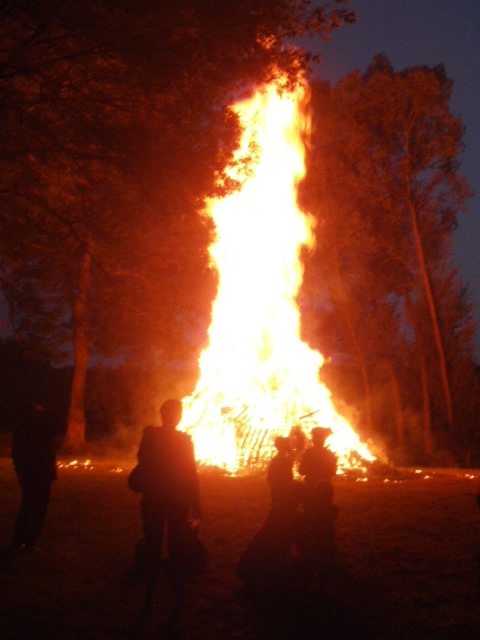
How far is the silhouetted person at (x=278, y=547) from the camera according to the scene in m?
5.94

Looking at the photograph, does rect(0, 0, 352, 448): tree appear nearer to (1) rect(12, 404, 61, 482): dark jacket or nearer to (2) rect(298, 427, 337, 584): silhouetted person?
Answer: (1) rect(12, 404, 61, 482): dark jacket

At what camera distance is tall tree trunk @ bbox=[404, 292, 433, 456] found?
1082 inches

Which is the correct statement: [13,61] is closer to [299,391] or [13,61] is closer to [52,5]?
[52,5]

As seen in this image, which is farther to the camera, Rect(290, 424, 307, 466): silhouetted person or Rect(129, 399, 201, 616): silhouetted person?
Rect(290, 424, 307, 466): silhouetted person

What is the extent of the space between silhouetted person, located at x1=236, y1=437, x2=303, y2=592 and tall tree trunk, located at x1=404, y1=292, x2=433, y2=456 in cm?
2138

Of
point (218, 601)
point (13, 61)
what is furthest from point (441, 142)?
point (218, 601)

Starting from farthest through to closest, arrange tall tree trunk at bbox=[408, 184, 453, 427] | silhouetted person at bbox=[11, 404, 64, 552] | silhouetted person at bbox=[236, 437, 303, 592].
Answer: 1. tall tree trunk at bbox=[408, 184, 453, 427]
2. silhouetted person at bbox=[11, 404, 64, 552]
3. silhouetted person at bbox=[236, 437, 303, 592]

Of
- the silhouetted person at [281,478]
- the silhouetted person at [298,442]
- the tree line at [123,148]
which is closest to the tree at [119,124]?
the tree line at [123,148]

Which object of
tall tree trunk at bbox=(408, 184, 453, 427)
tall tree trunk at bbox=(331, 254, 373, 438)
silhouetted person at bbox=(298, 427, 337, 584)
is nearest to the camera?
silhouetted person at bbox=(298, 427, 337, 584)

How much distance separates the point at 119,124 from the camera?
10484mm

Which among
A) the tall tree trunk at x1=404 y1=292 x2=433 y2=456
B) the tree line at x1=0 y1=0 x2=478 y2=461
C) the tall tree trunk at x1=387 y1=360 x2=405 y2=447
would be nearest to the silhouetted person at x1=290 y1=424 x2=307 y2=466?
the tree line at x1=0 y1=0 x2=478 y2=461

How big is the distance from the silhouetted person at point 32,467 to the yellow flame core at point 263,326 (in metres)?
8.38

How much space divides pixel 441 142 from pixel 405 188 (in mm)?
2148

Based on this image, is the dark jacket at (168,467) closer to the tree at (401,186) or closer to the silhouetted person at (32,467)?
the silhouetted person at (32,467)
